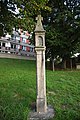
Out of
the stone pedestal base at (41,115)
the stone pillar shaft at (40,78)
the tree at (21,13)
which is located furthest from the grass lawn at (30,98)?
the tree at (21,13)

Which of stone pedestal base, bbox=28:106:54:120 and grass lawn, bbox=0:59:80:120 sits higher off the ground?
grass lawn, bbox=0:59:80:120

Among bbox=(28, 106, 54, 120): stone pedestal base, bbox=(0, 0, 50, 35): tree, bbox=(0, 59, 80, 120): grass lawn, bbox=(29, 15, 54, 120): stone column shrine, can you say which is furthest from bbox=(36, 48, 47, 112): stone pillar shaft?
bbox=(0, 0, 50, 35): tree

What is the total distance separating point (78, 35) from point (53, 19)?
2.74m

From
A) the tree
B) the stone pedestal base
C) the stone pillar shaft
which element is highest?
the tree

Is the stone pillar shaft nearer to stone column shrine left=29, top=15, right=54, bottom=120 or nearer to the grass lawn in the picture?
stone column shrine left=29, top=15, right=54, bottom=120

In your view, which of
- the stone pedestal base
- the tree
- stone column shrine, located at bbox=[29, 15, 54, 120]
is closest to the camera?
the stone pedestal base

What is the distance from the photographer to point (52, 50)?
19016 mm

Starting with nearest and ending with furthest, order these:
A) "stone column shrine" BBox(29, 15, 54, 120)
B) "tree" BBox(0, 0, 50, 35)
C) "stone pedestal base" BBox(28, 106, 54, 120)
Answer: "stone pedestal base" BBox(28, 106, 54, 120) → "stone column shrine" BBox(29, 15, 54, 120) → "tree" BBox(0, 0, 50, 35)

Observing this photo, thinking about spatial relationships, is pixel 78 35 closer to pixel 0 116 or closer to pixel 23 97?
pixel 23 97

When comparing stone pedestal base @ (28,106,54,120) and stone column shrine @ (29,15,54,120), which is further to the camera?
stone column shrine @ (29,15,54,120)

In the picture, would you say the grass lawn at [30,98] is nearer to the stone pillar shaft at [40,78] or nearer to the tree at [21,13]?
the stone pillar shaft at [40,78]

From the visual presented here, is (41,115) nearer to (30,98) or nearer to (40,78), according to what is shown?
(40,78)

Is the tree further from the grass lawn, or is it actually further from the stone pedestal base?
the stone pedestal base

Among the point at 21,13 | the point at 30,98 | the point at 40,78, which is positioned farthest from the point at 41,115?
the point at 21,13
